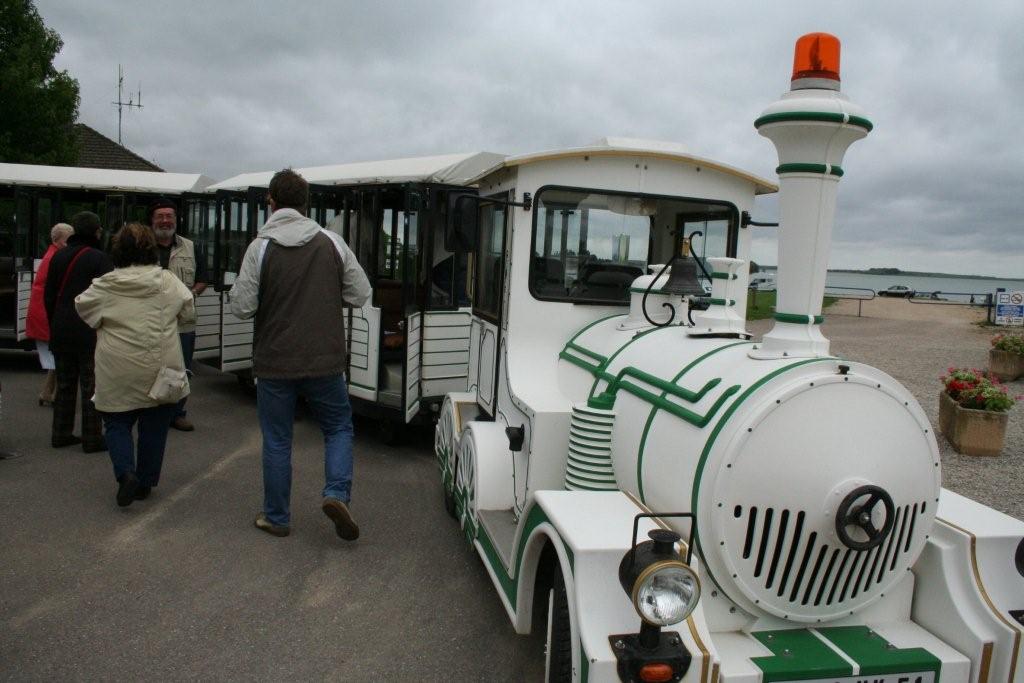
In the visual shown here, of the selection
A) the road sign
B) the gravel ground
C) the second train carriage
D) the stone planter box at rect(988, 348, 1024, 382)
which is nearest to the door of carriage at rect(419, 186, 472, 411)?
the second train carriage

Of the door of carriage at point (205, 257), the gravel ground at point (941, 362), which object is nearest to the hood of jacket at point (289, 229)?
the door of carriage at point (205, 257)

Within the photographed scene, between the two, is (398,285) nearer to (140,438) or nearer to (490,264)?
(490,264)

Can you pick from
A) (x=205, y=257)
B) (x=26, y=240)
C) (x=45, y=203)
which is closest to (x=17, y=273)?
(x=26, y=240)

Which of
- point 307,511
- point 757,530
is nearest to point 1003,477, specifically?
point 757,530

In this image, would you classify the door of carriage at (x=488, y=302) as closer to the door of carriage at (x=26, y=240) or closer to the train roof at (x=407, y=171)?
the train roof at (x=407, y=171)

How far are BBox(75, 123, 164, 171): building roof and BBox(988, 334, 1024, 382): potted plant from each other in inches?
863

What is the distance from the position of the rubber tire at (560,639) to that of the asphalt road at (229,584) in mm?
620

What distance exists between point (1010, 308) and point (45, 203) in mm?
21751

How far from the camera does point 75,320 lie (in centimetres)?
577

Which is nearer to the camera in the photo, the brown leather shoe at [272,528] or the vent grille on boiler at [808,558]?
the vent grille on boiler at [808,558]

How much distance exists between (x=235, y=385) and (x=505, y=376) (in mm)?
6204

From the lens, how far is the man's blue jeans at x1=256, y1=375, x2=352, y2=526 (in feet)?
14.4

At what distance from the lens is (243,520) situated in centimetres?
493

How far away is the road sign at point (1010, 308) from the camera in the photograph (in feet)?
65.5
